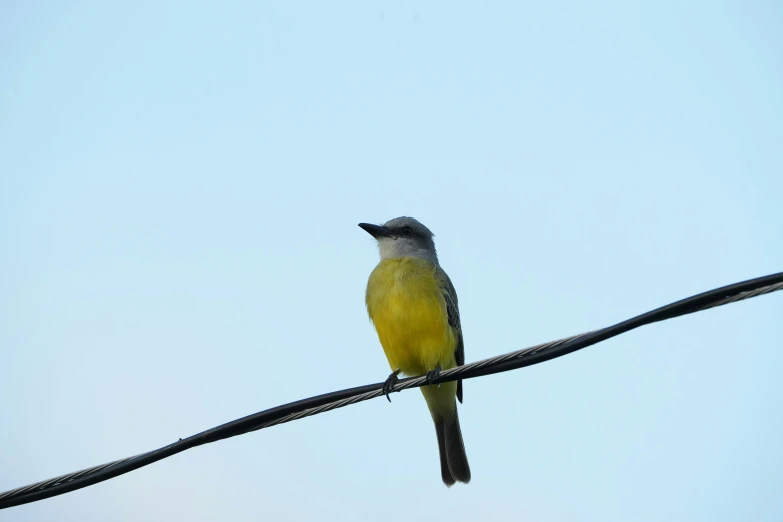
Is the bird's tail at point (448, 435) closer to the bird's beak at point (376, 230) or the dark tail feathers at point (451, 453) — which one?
the dark tail feathers at point (451, 453)

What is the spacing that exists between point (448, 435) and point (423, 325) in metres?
1.54

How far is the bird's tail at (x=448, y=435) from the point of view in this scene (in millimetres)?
7719

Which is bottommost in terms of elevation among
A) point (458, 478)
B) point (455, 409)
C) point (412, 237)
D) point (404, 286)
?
point (458, 478)

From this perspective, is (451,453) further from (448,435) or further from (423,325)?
(423,325)

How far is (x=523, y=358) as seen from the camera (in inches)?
157

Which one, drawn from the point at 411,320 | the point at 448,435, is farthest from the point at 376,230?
the point at 448,435

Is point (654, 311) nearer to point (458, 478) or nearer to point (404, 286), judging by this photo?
point (404, 286)

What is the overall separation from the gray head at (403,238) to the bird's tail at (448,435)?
1273mm

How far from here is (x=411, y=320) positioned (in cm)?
679

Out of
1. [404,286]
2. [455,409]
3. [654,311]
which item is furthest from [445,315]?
[654,311]

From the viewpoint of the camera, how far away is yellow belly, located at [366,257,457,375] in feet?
22.4

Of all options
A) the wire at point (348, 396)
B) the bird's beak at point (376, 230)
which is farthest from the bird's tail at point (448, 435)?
the wire at point (348, 396)

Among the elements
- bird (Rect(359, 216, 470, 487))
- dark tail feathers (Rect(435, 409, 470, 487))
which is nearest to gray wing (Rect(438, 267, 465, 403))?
bird (Rect(359, 216, 470, 487))

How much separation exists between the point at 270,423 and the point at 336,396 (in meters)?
0.35
